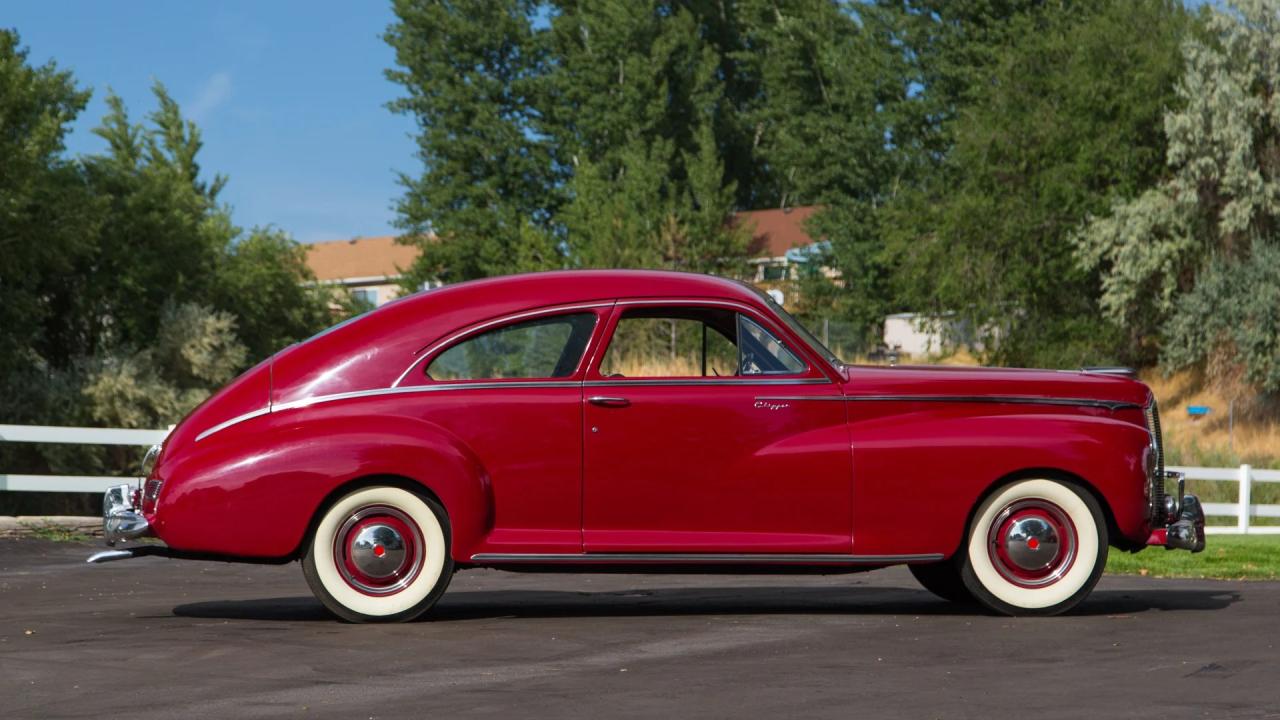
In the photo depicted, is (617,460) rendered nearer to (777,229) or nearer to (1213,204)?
(1213,204)

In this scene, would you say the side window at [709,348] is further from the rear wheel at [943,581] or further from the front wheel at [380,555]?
the rear wheel at [943,581]

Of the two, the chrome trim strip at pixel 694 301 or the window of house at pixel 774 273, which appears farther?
the window of house at pixel 774 273

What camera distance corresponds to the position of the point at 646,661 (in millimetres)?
7941

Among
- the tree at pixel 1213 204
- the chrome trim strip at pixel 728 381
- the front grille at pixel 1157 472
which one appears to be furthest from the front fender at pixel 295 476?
the tree at pixel 1213 204

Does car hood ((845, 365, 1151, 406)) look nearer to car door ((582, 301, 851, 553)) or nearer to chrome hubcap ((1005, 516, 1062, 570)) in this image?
car door ((582, 301, 851, 553))

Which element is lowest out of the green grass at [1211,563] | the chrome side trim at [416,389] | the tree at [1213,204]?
the green grass at [1211,563]

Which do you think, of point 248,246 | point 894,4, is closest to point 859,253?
point 894,4

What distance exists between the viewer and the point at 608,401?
9.50 meters

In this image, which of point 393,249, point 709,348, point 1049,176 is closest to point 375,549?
point 709,348

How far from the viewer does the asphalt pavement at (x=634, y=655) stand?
22.2 ft

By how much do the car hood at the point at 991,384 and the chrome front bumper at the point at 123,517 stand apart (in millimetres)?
3816

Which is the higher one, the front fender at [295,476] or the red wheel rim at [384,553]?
the front fender at [295,476]

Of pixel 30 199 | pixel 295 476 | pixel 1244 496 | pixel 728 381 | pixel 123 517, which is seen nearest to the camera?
pixel 295 476

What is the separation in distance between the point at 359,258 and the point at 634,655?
319 feet
